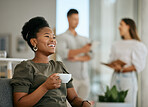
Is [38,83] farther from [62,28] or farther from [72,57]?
[62,28]

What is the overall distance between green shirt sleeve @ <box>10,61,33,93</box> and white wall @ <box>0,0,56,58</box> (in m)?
3.50

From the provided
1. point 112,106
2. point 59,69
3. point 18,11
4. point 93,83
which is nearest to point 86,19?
point 93,83

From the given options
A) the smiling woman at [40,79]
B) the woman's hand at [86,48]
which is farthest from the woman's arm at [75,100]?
the woman's hand at [86,48]

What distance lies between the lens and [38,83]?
1306mm

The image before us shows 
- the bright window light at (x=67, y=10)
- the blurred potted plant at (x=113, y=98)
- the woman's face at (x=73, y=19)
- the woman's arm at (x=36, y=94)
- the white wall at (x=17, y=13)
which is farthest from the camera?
the white wall at (x=17, y=13)

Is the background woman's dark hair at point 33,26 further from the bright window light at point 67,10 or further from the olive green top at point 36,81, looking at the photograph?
the bright window light at point 67,10

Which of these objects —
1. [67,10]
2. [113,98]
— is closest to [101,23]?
[67,10]

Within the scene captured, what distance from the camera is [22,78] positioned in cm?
126

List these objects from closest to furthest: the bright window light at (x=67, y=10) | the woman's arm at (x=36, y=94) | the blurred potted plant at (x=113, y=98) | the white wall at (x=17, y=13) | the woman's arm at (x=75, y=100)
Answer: the woman's arm at (x=36, y=94)
the woman's arm at (x=75, y=100)
the blurred potted plant at (x=113, y=98)
the bright window light at (x=67, y=10)
the white wall at (x=17, y=13)

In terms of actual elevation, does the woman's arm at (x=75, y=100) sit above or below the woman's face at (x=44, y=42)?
below

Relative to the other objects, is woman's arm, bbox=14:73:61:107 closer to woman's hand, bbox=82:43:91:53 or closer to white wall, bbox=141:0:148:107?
woman's hand, bbox=82:43:91:53

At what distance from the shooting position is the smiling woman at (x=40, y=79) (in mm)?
1227

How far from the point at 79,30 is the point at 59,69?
304 cm

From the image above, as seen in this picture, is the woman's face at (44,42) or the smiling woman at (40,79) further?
the woman's face at (44,42)
